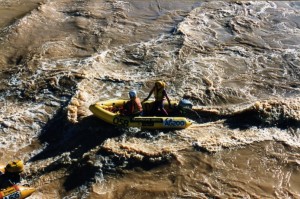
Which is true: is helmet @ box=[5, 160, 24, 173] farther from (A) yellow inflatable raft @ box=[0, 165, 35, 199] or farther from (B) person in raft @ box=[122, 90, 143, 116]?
(B) person in raft @ box=[122, 90, 143, 116]

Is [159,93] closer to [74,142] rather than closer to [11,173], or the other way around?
[74,142]

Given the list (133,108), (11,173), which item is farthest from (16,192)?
(133,108)

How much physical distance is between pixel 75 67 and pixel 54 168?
5.26 metres

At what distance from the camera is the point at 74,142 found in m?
11.6

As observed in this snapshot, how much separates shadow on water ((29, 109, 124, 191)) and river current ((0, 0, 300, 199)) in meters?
0.03

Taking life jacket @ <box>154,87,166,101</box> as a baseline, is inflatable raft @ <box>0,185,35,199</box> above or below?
below

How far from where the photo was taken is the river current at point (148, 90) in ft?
34.3

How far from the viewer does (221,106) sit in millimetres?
13336

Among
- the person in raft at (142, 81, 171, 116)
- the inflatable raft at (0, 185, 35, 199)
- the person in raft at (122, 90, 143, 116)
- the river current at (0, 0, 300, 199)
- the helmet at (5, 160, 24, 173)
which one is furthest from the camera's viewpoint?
the person in raft at (142, 81, 171, 116)

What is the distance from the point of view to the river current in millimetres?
10461

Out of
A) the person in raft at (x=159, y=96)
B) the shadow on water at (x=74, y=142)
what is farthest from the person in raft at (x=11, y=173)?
the person in raft at (x=159, y=96)

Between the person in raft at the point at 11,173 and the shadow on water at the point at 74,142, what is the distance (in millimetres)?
738

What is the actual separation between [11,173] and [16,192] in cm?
52

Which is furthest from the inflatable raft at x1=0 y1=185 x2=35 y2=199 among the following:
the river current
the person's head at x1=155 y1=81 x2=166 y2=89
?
the person's head at x1=155 y1=81 x2=166 y2=89
